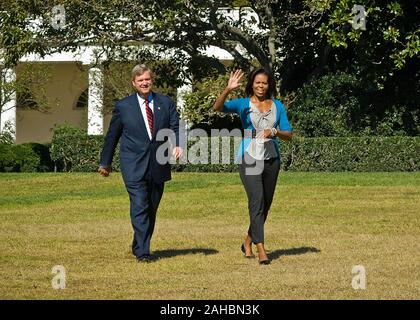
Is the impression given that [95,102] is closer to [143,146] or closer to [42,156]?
[42,156]

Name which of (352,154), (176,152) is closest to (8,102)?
(352,154)

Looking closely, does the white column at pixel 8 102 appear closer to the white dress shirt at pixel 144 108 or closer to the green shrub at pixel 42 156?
the green shrub at pixel 42 156

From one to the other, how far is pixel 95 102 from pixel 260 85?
24543 mm

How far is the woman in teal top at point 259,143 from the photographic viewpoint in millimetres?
11125

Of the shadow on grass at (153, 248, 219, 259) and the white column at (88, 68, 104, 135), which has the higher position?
the white column at (88, 68, 104, 135)

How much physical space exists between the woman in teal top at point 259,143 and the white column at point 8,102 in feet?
67.8

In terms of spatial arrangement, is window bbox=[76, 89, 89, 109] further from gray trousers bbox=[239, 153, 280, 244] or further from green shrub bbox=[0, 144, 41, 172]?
gray trousers bbox=[239, 153, 280, 244]

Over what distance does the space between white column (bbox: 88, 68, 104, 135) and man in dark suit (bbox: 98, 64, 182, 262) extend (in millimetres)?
21744

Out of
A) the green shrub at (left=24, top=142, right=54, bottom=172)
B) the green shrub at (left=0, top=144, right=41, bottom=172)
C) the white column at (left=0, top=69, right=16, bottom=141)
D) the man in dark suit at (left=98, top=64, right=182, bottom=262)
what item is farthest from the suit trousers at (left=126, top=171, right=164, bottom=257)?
the white column at (left=0, top=69, right=16, bottom=141)

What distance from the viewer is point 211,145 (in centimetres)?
2480

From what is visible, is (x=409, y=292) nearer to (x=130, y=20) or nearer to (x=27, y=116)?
(x=130, y=20)

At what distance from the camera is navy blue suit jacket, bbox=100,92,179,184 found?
11.2 metres

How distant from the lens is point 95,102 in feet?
116

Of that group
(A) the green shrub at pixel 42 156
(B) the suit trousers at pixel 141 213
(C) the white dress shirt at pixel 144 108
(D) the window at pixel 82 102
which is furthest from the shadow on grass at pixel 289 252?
(D) the window at pixel 82 102
